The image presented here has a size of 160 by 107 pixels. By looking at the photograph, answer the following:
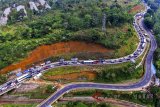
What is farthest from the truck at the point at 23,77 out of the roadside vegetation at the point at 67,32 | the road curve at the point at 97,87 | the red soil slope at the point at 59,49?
the road curve at the point at 97,87

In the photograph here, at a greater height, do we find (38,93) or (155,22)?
(155,22)

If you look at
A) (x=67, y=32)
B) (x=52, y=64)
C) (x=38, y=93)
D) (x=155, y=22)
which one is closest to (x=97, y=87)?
(x=52, y=64)

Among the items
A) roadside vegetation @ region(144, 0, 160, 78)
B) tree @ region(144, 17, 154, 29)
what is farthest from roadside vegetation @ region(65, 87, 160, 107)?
tree @ region(144, 17, 154, 29)

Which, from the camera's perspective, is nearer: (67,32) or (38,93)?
(38,93)

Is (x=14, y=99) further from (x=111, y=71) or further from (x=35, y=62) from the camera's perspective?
(x=111, y=71)

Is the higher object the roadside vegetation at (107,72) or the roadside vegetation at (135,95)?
the roadside vegetation at (107,72)

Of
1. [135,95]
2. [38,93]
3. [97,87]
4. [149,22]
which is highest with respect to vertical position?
[149,22]

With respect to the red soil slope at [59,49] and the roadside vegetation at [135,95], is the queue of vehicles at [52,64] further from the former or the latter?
the roadside vegetation at [135,95]

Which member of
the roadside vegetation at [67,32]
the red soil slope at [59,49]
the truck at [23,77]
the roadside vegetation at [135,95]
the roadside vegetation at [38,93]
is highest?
the roadside vegetation at [67,32]

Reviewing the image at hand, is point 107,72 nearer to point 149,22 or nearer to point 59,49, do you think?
point 59,49

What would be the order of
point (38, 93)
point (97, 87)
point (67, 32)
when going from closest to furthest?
point (38, 93), point (97, 87), point (67, 32)
